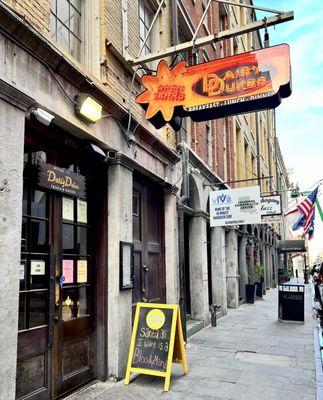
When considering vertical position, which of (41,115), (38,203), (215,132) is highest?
(215,132)

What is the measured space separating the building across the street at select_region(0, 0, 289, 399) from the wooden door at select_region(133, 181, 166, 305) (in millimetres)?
37

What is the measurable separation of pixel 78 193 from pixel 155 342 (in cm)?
254

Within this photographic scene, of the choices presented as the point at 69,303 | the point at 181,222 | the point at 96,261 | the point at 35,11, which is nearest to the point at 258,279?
the point at 181,222

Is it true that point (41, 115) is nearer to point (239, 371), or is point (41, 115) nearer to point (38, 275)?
point (38, 275)

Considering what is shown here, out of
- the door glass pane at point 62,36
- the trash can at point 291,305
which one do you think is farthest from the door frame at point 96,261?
the trash can at point 291,305

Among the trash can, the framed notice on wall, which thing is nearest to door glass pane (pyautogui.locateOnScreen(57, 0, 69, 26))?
the framed notice on wall

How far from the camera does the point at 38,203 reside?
520cm

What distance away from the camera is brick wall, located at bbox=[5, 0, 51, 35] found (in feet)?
15.0

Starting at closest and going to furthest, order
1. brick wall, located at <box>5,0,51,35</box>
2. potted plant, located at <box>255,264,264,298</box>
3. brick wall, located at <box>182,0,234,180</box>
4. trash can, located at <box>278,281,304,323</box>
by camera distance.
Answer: brick wall, located at <box>5,0,51,35</box>
trash can, located at <box>278,281,304,323</box>
brick wall, located at <box>182,0,234,180</box>
potted plant, located at <box>255,264,264,298</box>

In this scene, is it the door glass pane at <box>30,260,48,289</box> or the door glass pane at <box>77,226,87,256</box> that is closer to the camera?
the door glass pane at <box>30,260,48,289</box>

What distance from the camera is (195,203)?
11.9 meters

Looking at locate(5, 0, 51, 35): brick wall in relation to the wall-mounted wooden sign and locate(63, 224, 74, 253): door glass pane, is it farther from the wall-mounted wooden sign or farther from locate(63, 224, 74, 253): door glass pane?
locate(63, 224, 74, 253): door glass pane

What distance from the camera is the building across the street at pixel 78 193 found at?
13.8 feet

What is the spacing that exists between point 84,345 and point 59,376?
70 cm
